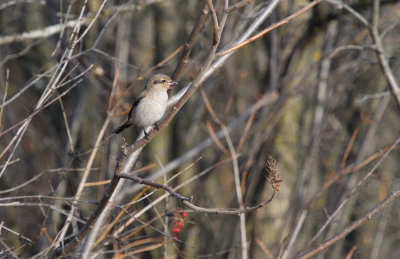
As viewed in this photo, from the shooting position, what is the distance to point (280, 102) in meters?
6.79

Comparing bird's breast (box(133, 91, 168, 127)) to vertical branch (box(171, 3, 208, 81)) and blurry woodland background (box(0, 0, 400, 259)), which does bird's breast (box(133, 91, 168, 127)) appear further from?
blurry woodland background (box(0, 0, 400, 259))

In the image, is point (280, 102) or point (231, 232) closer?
point (280, 102)

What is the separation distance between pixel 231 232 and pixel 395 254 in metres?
4.64

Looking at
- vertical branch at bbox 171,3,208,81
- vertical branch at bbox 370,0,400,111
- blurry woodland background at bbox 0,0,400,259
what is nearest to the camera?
vertical branch at bbox 171,3,208,81

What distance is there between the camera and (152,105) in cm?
427

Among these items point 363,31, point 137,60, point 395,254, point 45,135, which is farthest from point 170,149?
point 395,254

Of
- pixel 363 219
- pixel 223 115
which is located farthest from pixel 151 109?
pixel 223 115

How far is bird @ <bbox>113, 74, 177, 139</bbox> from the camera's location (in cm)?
427

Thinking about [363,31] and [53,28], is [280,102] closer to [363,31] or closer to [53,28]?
[363,31]

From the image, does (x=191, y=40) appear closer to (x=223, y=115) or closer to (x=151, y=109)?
(x=151, y=109)

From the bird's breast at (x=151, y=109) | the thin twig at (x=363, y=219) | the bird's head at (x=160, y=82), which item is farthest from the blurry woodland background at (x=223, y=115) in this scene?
the thin twig at (x=363, y=219)

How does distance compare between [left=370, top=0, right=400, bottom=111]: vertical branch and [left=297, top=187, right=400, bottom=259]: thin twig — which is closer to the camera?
[left=297, top=187, right=400, bottom=259]: thin twig

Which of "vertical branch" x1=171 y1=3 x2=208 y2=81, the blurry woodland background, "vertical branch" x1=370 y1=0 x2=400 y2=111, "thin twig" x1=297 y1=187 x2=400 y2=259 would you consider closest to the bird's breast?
"vertical branch" x1=171 y1=3 x2=208 y2=81

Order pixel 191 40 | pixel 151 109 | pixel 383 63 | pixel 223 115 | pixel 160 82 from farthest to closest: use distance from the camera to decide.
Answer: pixel 223 115
pixel 383 63
pixel 160 82
pixel 151 109
pixel 191 40
